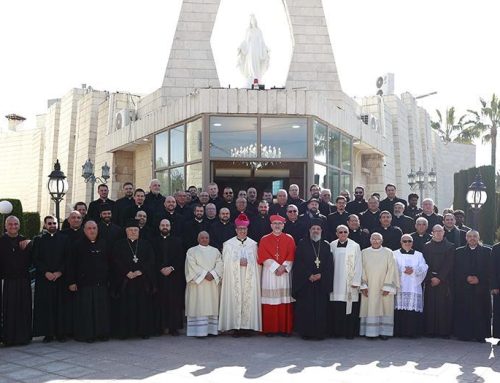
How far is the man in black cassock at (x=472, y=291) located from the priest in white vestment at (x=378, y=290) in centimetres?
86

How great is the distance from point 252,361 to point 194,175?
23.2 ft

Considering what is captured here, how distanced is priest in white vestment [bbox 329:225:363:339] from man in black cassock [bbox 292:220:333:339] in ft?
0.41

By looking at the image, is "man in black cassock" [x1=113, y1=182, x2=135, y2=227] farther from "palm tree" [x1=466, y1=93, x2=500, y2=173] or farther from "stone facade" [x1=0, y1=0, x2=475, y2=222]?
"palm tree" [x1=466, y1=93, x2=500, y2=173]

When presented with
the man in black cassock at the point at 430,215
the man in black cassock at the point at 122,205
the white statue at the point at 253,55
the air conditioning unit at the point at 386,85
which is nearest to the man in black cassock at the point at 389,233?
the man in black cassock at the point at 430,215

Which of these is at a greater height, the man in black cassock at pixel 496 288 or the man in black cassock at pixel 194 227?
the man in black cassock at pixel 194 227

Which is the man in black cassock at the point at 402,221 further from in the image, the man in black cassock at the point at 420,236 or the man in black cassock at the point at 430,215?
the man in black cassock at the point at 420,236

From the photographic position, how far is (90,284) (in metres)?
7.25

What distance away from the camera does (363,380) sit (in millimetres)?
5383

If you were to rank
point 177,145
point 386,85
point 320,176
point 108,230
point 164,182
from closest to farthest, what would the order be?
point 108,230
point 320,176
point 177,145
point 164,182
point 386,85

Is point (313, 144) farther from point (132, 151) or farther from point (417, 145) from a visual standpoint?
point (417, 145)

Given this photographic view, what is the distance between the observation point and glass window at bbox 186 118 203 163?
12.5 m

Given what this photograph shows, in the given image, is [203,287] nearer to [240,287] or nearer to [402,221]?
[240,287]

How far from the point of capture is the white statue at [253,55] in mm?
13812

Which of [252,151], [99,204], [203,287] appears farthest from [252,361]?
[252,151]
